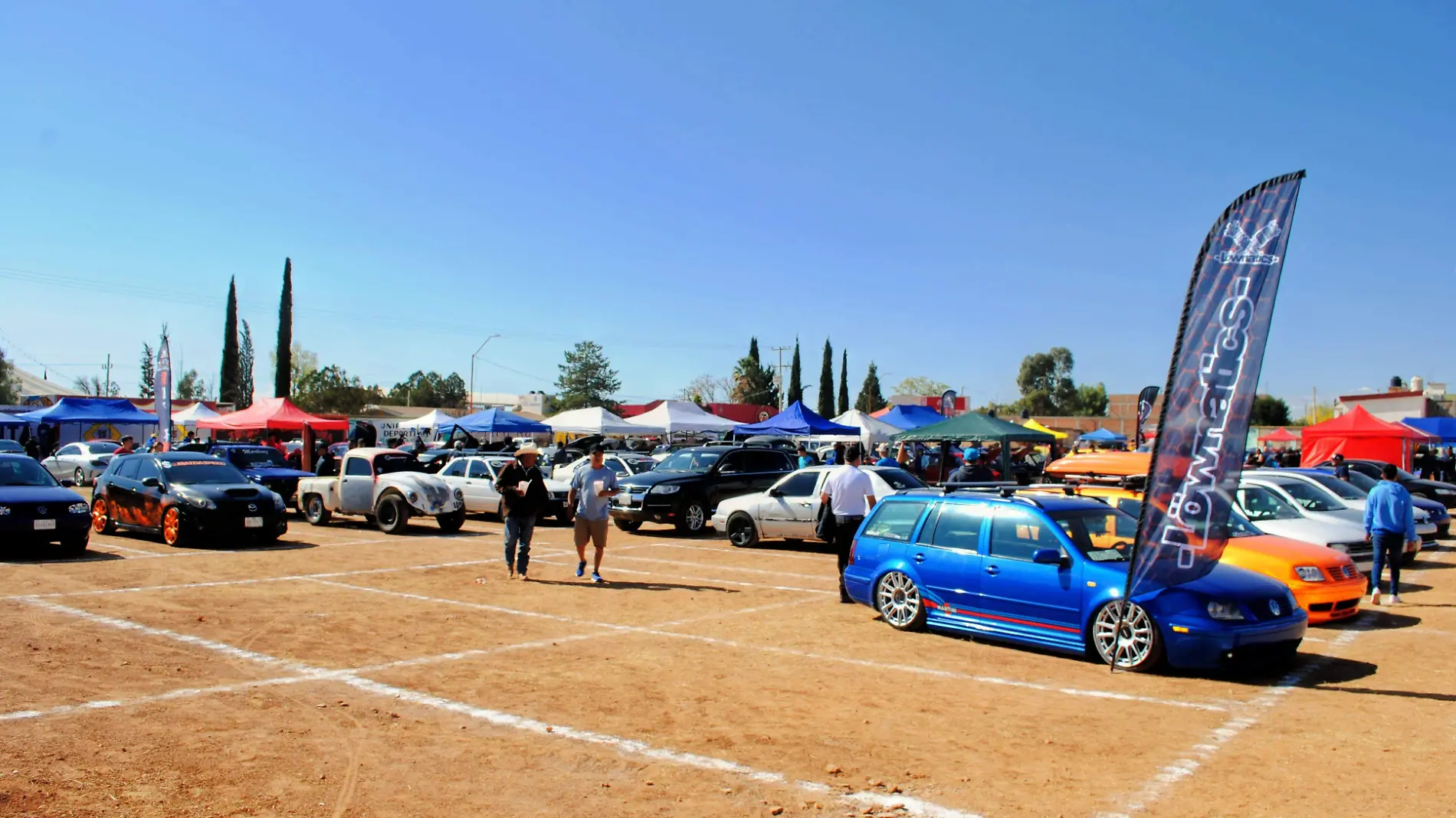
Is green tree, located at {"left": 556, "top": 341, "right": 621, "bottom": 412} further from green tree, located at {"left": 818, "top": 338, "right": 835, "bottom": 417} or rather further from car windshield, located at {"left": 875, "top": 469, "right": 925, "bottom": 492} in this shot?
car windshield, located at {"left": 875, "top": 469, "right": 925, "bottom": 492}

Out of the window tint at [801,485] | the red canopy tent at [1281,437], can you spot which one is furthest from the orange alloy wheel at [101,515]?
the red canopy tent at [1281,437]

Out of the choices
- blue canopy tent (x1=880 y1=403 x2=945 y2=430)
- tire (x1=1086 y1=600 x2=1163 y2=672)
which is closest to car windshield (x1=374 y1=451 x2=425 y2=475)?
tire (x1=1086 y1=600 x2=1163 y2=672)

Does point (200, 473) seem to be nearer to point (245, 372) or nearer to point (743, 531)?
point (743, 531)

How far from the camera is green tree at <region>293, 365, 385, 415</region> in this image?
84750 mm

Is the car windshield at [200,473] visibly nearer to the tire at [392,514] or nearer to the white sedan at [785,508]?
the tire at [392,514]

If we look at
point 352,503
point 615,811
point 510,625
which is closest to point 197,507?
point 352,503

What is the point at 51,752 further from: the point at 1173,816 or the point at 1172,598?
the point at 1172,598

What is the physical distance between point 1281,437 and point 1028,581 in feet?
154

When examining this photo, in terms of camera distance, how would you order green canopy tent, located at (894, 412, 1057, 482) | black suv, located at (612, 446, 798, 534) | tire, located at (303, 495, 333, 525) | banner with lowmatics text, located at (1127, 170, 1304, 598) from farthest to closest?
green canopy tent, located at (894, 412, 1057, 482) → tire, located at (303, 495, 333, 525) → black suv, located at (612, 446, 798, 534) → banner with lowmatics text, located at (1127, 170, 1304, 598)

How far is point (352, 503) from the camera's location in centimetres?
1977

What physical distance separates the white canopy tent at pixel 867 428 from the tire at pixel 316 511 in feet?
61.6

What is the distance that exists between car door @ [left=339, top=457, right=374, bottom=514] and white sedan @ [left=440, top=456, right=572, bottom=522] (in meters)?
2.62

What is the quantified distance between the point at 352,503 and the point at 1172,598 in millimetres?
16086

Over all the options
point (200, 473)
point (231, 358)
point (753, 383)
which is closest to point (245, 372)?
point (231, 358)
